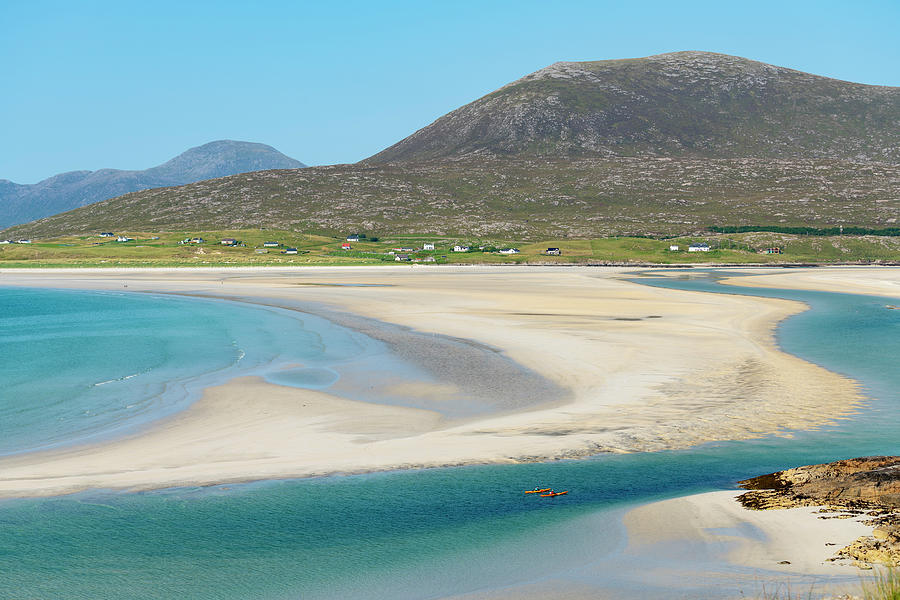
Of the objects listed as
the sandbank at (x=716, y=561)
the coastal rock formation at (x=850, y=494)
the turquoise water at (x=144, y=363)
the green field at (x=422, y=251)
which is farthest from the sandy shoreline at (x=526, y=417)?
the green field at (x=422, y=251)

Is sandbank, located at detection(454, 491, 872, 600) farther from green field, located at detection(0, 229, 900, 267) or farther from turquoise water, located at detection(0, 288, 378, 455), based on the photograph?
green field, located at detection(0, 229, 900, 267)

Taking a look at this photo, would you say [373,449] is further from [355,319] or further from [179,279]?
[179,279]

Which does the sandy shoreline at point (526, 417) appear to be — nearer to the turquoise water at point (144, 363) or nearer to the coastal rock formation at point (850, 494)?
the turquoise water at point (144, 363)

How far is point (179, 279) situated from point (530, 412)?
91238 mm

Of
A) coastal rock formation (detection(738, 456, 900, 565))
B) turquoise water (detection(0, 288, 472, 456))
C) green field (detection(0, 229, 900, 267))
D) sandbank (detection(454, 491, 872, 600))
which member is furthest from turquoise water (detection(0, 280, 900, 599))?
green field (detection(0, 229, 900, 267))

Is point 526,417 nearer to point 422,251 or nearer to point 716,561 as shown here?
point 716,561

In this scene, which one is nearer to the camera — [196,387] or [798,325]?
[196,387]

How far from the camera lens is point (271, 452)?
2000 cm

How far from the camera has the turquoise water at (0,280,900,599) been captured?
40.9ft

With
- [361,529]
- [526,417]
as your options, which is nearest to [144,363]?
[526,417]

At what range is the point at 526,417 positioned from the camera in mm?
23953

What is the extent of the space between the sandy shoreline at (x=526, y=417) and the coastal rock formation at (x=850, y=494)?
4.32 meters

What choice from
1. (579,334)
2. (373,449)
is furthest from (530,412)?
(579,334)

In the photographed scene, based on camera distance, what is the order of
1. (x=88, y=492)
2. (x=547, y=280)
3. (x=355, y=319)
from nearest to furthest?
(x=88, y=492) < (x=355, y=319) < (x=547, y=280)
